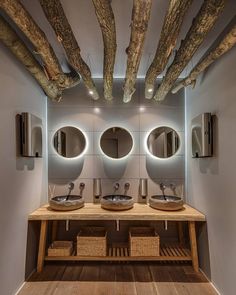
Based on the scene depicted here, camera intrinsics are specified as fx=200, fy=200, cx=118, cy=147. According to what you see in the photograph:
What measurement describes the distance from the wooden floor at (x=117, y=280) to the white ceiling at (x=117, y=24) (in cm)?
262

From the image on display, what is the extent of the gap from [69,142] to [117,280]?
6.22ft

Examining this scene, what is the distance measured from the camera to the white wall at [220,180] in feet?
5.83

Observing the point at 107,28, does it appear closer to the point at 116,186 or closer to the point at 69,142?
the point at 69,142

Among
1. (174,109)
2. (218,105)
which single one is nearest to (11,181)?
(218,105)

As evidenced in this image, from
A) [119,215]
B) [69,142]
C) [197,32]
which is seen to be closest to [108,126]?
[69,142]

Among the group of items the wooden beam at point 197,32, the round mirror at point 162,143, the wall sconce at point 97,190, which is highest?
the wooden beam at point 197,32

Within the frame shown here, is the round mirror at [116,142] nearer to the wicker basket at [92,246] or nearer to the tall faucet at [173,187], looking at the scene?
the tall faucet at [173,187]

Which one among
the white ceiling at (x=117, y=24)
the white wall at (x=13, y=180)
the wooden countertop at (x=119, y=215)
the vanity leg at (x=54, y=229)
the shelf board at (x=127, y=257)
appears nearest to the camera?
the white ceiling at (x=117, y=24)

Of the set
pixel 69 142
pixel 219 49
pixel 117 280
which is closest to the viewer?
pixel 219 49

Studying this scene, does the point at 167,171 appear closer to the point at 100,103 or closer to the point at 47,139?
the point at 100,103

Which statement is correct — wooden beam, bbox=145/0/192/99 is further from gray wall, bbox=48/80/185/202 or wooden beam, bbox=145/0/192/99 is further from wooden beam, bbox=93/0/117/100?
gray wall, bbox=48/80/185/202

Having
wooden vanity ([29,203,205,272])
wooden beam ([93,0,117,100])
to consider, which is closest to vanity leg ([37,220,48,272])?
wooden vanity ([29,203,205,272])

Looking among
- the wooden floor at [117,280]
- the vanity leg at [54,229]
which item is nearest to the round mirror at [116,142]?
the vanity leg at [54,229]

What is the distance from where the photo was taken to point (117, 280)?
2275 millimetres
